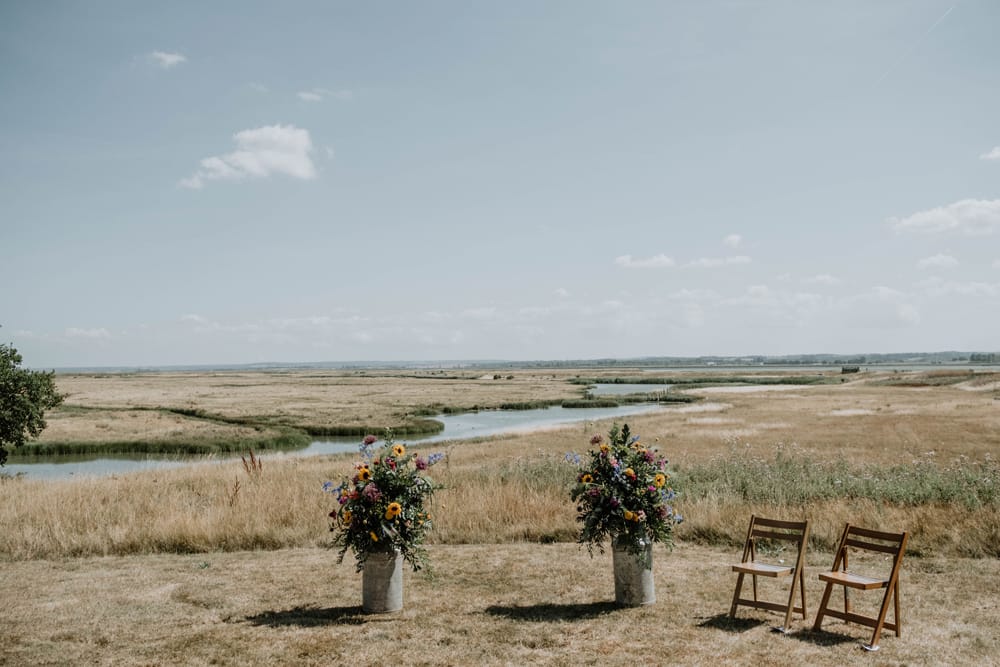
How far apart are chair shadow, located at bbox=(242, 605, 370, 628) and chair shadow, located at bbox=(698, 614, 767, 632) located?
153 inches

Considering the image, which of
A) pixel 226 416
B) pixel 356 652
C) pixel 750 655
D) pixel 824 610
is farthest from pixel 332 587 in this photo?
pixel 226 416

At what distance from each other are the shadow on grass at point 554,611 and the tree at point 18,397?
25.0 metres

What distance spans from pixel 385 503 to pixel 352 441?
1602 inches

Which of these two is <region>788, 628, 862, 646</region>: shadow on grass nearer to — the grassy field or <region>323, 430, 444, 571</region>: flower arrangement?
the grassy field

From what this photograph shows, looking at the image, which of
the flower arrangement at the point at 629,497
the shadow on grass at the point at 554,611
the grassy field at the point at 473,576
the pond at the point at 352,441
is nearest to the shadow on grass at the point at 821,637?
the grassy field at the point at 473,576

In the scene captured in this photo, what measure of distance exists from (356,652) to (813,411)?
52.2 meters

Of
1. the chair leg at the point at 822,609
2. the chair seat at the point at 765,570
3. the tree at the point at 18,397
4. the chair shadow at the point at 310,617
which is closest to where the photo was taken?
the chair leg at the point at 822,609

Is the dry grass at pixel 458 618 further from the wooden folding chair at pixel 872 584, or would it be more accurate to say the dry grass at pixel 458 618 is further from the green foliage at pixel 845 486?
the green foliage at pixel 845 486

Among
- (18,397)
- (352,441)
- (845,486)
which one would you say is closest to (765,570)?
(845,486)

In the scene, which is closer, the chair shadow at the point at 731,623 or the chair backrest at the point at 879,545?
the chair backrest at the point at 879,545

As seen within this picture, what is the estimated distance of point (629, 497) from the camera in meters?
7.93

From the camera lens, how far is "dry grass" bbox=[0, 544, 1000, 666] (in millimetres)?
6680

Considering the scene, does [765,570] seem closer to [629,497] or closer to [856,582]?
[856,582]

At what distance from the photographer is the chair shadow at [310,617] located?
7.73 metres
